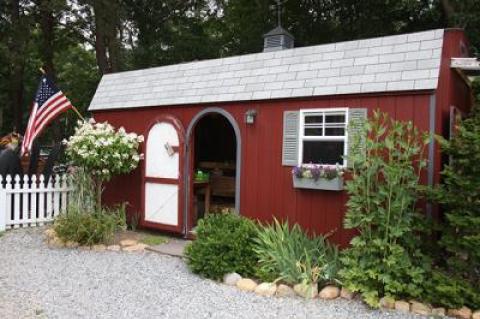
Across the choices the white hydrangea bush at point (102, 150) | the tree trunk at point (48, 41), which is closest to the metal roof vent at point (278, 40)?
the white hydrangea bush at point (102, 150)

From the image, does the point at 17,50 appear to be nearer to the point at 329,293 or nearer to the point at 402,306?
the point at 329,293

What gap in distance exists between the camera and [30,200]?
28.8ft

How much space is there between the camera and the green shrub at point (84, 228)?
7.01 m

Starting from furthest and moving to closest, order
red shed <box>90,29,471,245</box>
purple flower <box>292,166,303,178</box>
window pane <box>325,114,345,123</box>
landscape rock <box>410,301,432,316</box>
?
purple flower <box>292,166,303,178</box>
window pane <box>325,114,345,123</box>
red shed <box>90,29,471,245</box>
landscape rock <box>410,301,432,316</box>

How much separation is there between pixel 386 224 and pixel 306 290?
1142 mm

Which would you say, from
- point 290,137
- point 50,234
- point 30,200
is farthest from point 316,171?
point 30,200

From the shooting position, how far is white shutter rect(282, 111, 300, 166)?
6312mm

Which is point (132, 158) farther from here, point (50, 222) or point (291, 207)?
point (291, 207)

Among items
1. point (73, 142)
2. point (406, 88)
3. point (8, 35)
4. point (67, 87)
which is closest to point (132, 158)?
point (73, 142)

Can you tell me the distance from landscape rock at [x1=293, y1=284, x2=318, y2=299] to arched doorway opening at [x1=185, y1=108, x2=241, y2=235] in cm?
203

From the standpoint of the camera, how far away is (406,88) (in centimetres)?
532

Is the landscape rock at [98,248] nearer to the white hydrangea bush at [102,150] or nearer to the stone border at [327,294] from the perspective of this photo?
the white hydrangea bush at [102,150]

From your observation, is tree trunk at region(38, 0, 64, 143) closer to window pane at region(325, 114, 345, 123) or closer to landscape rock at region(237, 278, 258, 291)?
window pane at region(325, 114, 345, 123)

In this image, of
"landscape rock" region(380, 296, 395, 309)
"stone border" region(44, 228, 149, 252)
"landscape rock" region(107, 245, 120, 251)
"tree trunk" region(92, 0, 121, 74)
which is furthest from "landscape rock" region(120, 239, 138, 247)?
"tree trunk" region(92, 0, 121, 74)
